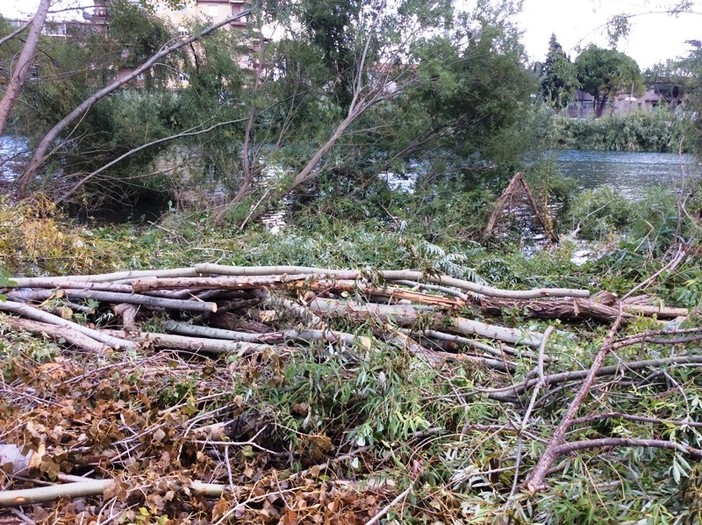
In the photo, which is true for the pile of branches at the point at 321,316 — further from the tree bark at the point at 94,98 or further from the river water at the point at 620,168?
the river water at the point at 620,168

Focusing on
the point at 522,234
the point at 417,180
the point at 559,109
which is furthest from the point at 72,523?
the point at 559,109

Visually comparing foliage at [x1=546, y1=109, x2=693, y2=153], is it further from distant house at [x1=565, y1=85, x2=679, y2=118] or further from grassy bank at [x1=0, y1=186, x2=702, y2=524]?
grassy bank at [x1=0, y1=186, x2=702, y2=524]

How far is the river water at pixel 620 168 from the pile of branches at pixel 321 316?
6726mm

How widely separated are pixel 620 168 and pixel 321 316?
56.5ft

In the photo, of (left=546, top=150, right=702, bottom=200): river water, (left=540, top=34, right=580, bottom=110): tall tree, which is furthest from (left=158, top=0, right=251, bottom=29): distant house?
(left=546, top=150, right=702, bottom=200): river water

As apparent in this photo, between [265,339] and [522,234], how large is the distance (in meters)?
7.11

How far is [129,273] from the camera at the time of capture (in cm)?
376

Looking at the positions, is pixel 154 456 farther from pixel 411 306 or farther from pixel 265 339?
pixel 411 306

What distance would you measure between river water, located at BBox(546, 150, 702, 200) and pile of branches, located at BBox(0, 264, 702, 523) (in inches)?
265

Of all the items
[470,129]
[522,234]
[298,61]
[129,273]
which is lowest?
[522,234]

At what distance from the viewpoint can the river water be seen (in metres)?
12.1

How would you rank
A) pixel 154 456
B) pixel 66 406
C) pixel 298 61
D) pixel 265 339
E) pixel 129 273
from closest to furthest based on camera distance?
pixel 154 456 < pixel 66 406 < pixel 265 339 < pixel 129 273 < pixel 298 61

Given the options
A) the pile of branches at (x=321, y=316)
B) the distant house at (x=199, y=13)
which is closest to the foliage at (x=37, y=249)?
the pile of branches at (x=321, y=316)

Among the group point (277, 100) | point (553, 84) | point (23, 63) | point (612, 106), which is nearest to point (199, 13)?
point (277, 100)
